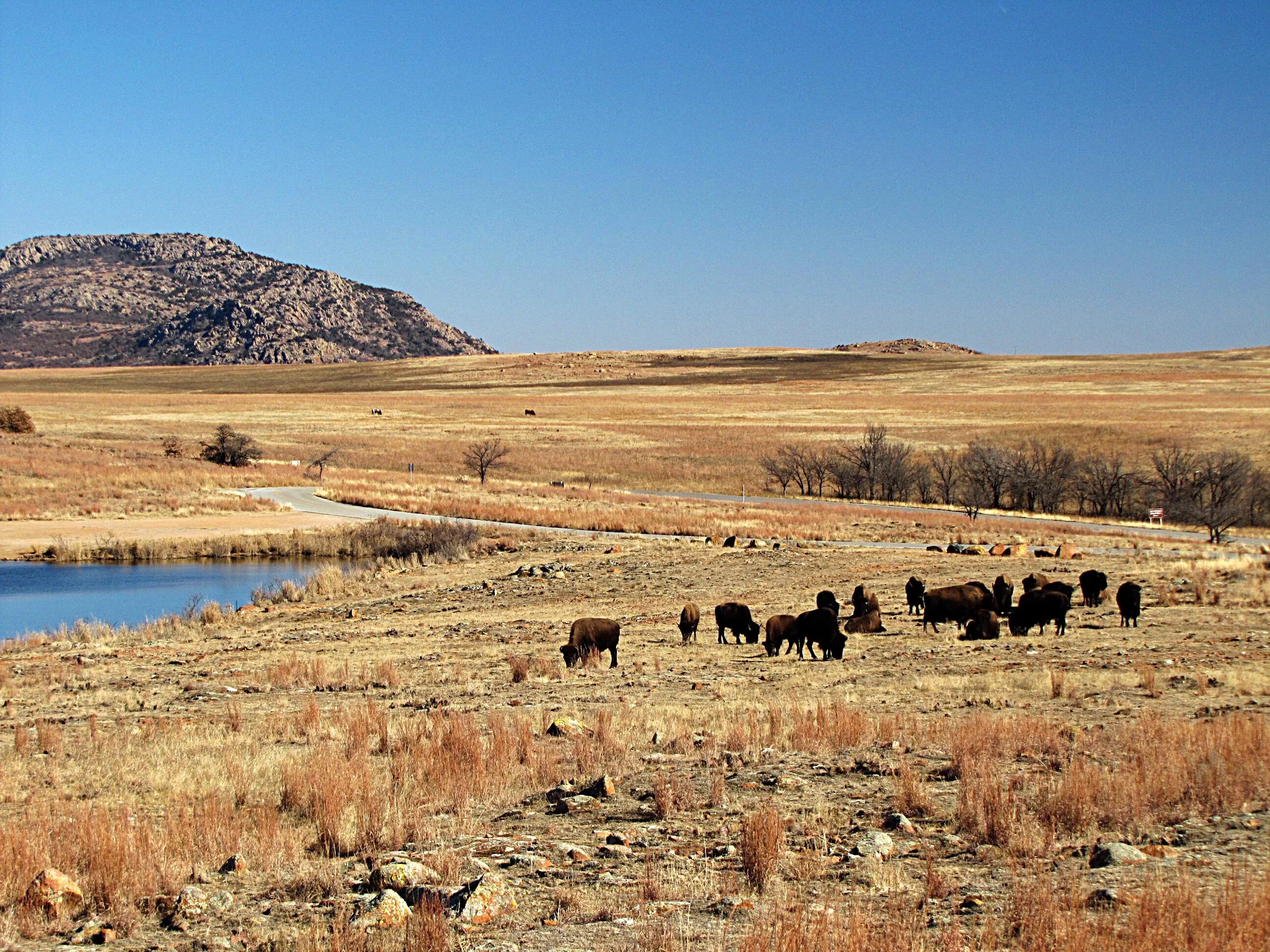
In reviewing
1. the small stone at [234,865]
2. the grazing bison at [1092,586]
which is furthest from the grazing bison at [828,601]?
the small stone at [234,865]

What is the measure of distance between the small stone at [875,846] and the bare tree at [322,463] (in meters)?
55.1

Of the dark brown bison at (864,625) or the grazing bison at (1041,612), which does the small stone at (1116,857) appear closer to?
the grazing bison at (1041,612)

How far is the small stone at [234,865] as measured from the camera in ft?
23.9

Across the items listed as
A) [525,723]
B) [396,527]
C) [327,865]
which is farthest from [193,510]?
[327,865]

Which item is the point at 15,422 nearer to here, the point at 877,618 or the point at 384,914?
the point at 877,618

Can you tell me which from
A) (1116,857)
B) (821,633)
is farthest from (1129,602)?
(1116,857)

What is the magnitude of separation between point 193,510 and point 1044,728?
146ft

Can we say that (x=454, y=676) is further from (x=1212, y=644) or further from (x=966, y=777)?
(x=1212, y=644)

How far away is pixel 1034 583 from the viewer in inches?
835

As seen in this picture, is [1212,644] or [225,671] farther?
[225,671]

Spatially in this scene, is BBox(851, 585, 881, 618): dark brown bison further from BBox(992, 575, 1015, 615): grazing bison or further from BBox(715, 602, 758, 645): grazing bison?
BBox(992, 575, 1015, 615): grazing bison

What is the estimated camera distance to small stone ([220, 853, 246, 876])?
727cm

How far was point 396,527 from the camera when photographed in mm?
39531

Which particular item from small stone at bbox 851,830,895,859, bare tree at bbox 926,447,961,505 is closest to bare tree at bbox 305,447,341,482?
bare tree at bbox 926,447,961,505
